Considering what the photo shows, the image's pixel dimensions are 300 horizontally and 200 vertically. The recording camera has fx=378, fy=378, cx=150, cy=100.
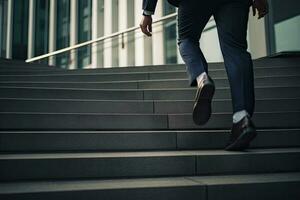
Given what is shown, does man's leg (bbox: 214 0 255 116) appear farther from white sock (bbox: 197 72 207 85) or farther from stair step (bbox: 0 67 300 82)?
stair step (bbox: 0 67 300 82)

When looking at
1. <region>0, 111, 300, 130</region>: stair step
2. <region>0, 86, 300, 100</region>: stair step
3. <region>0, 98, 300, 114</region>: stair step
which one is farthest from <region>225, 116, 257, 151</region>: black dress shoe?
<region>0, 86, 300, 100</region>: stair step

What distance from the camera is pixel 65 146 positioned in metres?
2.49

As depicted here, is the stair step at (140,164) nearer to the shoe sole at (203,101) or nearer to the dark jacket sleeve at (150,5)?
the shoe sole at (203,101)

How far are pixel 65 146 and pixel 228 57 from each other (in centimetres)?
122

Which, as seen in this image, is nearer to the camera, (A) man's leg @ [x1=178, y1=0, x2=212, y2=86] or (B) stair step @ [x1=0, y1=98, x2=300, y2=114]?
(A) man's leg @ [x1=178, y1=0, x2=212, y2=86]

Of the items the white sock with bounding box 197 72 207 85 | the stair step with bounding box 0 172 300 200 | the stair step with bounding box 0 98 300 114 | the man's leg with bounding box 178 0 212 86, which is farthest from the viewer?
the stair step with bounding box 0 98 300 114

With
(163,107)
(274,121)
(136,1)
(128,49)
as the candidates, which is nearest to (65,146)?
(163,107)

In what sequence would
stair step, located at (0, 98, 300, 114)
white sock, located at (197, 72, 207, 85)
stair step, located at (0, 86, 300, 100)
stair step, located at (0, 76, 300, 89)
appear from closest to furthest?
white sock, located at (197, 72, 207, 85)
stair step, located at (0, 98, 300, 114)
stair step, located at (0, 86, 300, 100)
stair step, located at (0, 76, 300, 89)

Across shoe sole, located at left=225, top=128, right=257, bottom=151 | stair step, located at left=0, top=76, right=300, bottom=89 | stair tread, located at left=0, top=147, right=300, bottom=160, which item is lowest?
stair tread, located at left=0, top=147, right=300, bottom=160

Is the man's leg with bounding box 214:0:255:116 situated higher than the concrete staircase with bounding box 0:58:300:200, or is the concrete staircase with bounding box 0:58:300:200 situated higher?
the man's leg with bounding box 214:0:255:116

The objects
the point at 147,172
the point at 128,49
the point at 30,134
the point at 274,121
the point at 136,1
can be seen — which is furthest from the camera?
the point at 136,1

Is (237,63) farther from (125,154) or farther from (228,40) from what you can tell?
(125,154)

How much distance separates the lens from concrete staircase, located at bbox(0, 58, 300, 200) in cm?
203

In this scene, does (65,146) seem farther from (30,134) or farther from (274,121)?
(274,121)
